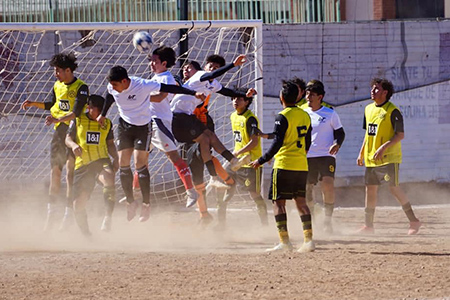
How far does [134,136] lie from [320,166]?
2.31m

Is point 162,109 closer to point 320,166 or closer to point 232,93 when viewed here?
point 232,93

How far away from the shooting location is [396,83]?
1545 centimetres

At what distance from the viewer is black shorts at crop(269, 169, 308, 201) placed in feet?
28.6

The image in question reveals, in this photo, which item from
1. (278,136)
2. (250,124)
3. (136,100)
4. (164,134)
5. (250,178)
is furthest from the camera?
(250,178)

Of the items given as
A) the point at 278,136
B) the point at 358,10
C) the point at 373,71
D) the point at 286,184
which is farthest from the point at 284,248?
the point at 358,10

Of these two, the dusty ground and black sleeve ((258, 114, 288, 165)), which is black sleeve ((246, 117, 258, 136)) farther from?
black sleeve ((258, 114, 288, 165))

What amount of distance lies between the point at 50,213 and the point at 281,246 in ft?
11.5

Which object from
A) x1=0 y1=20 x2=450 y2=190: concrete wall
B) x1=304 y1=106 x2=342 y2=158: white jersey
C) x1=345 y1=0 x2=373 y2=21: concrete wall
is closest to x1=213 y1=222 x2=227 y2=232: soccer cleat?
x1=304 y1=106 x2=342 y2=158: white jersey

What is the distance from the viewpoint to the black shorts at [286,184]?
8703mm

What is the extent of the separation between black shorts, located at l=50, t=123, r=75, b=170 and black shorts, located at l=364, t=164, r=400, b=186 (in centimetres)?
379

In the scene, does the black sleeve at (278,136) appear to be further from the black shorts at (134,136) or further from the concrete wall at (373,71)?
the concrete wall at (373,71)

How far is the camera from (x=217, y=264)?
316 inches

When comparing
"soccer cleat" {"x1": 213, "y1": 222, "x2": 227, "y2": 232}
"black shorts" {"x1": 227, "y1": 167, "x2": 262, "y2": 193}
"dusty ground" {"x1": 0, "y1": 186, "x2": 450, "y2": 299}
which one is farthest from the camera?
"soccer cleat" {"x1": 213, "y1": 222, "x2": 227, "y2": 232}

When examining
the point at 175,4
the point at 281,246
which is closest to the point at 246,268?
the point at 281,246
